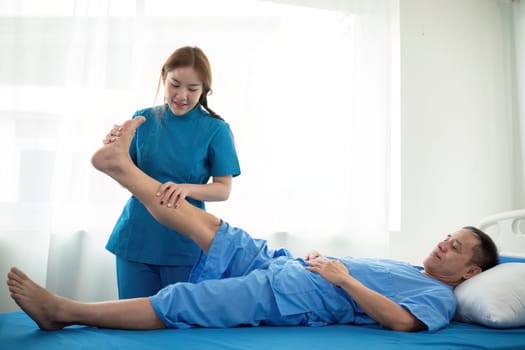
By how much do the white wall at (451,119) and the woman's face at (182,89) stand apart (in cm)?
165

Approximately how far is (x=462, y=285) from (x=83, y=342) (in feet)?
4.42

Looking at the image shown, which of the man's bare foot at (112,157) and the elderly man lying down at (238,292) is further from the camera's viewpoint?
the man's bare foot at (112,157)

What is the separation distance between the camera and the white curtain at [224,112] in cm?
227

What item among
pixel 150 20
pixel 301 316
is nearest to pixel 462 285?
pixel 301 316

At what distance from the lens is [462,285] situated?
1822 mm

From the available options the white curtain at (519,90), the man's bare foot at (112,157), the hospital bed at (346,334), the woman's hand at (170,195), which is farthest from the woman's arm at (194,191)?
the white curtain at (519,90)

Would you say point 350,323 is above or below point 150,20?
below

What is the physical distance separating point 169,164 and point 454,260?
116 centimetres

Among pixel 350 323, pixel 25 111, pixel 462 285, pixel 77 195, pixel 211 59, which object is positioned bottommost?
pixel 350 323

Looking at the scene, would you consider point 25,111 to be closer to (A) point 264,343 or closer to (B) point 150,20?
(B) point 150,20

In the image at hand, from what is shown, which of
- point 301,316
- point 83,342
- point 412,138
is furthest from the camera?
point 412,138

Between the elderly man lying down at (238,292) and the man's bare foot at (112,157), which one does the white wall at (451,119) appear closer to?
the elderly man lying down at (238,292)

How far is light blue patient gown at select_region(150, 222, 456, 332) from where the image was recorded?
4.87 ft

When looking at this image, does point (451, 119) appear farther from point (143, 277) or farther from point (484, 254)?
point (143, 277)
